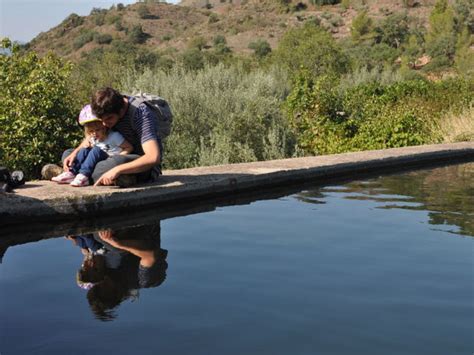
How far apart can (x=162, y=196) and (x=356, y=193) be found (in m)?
2.11

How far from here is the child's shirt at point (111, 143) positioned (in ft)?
19.9

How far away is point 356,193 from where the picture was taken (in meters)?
7.39

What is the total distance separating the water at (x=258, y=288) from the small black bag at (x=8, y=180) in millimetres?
794

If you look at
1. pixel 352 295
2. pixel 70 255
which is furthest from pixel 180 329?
pixel 70 255

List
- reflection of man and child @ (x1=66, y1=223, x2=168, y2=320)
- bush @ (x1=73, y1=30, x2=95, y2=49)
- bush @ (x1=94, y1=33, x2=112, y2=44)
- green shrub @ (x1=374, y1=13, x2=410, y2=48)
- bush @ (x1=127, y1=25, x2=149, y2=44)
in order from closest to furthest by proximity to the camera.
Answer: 1. reflection of man and child @ (x1=66, y1=223, x2=168, y2=320)
2. green shrub @ (x1=374, y1=13, x2=410, y2=48)
3. bush @ (x1=94, y1=33, x2=112, y2=44)
4. bush @ (x1=127, y1=25, x2=149, y2=44)
5. bush @ (x1=73, y1=30, x2=95, y2=49)

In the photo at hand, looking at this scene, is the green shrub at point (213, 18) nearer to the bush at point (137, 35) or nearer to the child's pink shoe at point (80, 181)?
the bush at point (137, 35)

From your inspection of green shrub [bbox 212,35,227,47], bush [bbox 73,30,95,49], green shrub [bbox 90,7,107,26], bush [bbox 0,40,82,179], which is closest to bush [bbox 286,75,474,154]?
bush [bbox 0,40,82,179]

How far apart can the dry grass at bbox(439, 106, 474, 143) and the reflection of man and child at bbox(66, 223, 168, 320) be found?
26.3 ft

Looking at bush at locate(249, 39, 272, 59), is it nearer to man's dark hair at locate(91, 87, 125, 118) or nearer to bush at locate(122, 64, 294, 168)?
bush at locate(122, 64, 294, 168)

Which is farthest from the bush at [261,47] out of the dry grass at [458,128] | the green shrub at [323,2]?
the dry grass at [458,128]

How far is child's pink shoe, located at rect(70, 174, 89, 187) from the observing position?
6138 mm

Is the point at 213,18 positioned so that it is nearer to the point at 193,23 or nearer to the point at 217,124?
the point at 193,23

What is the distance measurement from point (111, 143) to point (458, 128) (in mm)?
8011

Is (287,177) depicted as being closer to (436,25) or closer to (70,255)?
(70,255)
